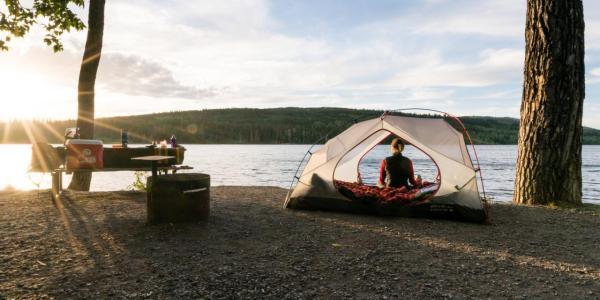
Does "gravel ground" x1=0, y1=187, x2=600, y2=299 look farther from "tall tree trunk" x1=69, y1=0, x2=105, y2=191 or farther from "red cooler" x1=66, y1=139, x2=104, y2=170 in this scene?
"tall tree trunk" x1=69, y1=0, x2=105, y2=191

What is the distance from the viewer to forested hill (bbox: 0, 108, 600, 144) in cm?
12175

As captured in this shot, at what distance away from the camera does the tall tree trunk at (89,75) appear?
11.8 metres

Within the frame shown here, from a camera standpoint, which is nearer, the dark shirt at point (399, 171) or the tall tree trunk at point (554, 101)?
the tall tree trunk at point (554, 101)

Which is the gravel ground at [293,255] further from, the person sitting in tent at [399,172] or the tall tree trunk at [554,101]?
the person sitting in tent at [399,172]

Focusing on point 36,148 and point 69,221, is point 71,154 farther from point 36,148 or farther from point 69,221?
point 69,221

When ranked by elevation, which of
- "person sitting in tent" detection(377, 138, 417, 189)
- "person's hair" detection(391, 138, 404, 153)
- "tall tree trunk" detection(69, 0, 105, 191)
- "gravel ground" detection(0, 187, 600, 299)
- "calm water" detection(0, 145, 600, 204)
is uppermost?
"tall tree trunk" detection(69, 0, 105, 191)

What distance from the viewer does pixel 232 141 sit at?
130000mm

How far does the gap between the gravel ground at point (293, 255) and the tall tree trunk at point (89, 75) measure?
151 inches

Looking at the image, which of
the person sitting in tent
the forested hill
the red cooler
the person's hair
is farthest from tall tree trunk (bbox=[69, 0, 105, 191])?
the forested hill

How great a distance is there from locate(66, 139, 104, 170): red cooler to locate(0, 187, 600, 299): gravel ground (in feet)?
4.43

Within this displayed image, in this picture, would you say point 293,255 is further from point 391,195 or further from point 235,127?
point 235,127

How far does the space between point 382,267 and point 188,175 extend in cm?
410

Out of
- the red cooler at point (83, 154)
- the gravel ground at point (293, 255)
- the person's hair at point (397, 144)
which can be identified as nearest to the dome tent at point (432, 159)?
the gravel ground at point (293, 255)

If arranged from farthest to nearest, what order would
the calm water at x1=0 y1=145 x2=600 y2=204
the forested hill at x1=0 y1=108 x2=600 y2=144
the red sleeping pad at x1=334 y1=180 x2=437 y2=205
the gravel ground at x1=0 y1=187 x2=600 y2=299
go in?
the forested hill at x1=0 y1=108 x2=600 y2=144, the calm water at x1=0 y1=145 x2=600 y2=204, the red sleeping pad at x1=334 y1=180 x2=437 y2=205, the gravel ground at x1=0 y1=187 x2=600 y2=299
